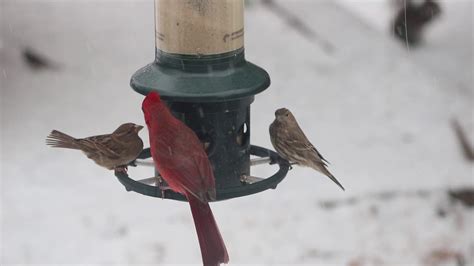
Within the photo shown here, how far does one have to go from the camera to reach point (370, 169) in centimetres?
1070

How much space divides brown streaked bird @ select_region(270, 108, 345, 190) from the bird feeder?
0.45 meters

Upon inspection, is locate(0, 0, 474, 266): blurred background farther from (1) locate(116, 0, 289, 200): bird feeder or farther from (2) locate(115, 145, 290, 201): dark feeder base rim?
(2) locate(115, 145, 290, 201): dark feeder base rim

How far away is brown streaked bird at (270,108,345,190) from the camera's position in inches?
224

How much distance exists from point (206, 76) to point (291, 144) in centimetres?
110

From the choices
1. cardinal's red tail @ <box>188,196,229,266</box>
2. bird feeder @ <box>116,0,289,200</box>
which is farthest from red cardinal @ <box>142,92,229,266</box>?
bird feeder @ <box>116,0,289,200</box>

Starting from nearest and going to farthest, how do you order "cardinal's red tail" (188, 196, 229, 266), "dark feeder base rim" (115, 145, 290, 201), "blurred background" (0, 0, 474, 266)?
"cardinal's red tail" (188, 196, 229, 266), "dark feeder base rim" (115, 145, 290, 201), "blurred background" (0, 0, 474, 266)

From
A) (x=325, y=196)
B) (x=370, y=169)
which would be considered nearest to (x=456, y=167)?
(x=370, y=169)

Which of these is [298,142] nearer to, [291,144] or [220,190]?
[291,144]

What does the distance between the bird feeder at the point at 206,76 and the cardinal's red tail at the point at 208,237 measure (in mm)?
195

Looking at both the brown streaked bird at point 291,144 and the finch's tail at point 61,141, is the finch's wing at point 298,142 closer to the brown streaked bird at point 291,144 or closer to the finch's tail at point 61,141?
the brown streaked bird at point 291,144

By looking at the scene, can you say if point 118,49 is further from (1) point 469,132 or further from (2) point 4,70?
(1) point 469,132

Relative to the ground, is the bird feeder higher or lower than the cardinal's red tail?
higher

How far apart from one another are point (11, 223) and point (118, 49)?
4622 millimetres

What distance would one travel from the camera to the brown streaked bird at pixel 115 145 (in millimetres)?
5273
